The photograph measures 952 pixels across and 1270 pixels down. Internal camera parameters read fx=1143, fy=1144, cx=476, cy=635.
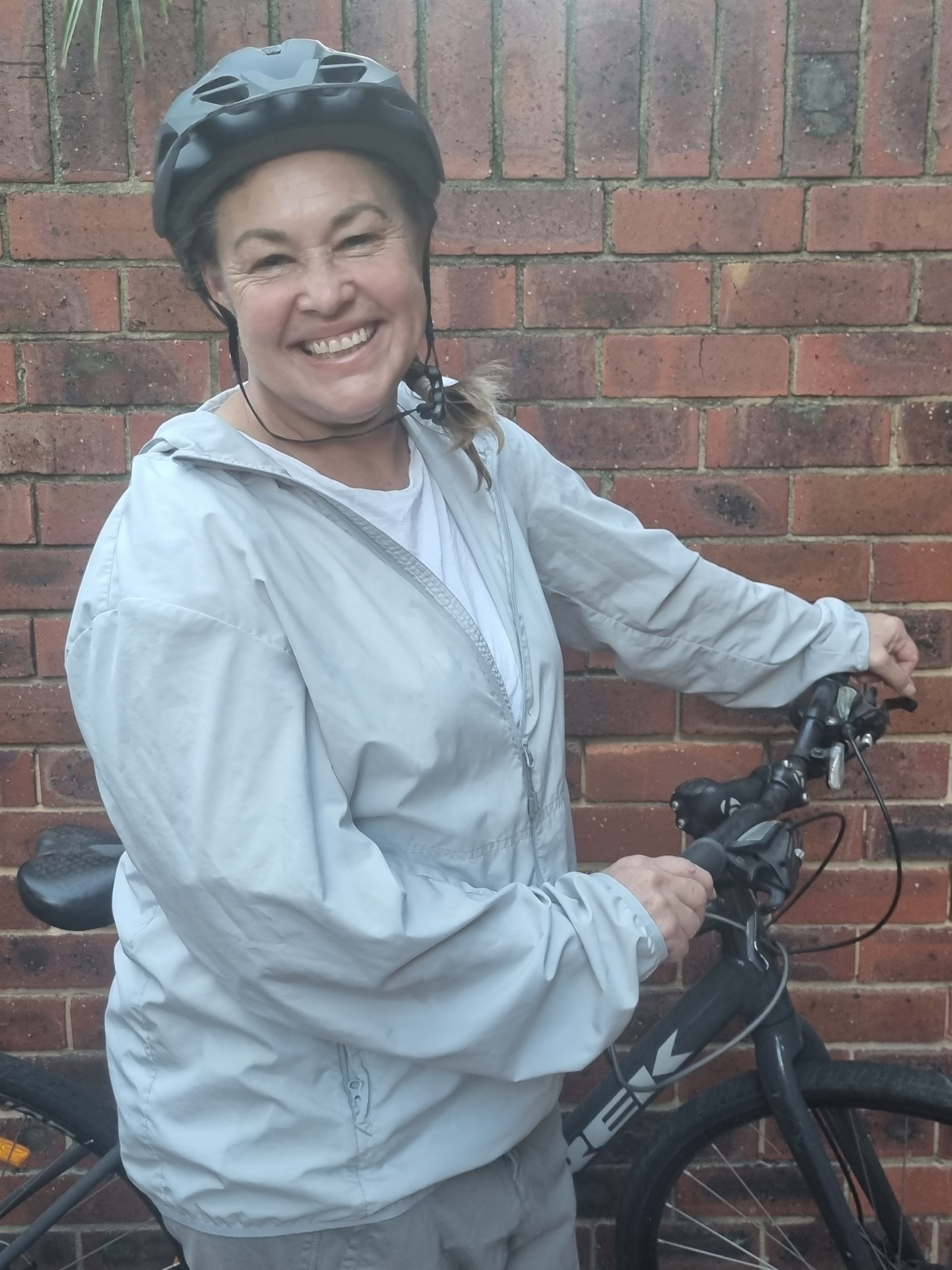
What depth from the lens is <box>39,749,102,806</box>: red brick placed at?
2.08 m

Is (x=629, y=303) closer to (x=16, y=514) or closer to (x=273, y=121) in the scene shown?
(x=273, y=121)

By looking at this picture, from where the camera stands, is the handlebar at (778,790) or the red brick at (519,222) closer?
the handlebar at (778,790)

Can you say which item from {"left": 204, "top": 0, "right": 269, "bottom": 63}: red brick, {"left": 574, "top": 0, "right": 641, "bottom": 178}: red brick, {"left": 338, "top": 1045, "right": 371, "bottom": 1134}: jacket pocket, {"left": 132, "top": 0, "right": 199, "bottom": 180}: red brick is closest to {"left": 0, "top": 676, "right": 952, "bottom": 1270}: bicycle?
{"left": 338, "top": 1045, "right": 371, "bottom": 1134}: jacket pocket

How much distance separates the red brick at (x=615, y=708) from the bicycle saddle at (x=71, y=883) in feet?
2.70

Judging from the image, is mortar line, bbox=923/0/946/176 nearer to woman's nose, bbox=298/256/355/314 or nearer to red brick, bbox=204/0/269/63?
red brick, bbox=204/0/269/63

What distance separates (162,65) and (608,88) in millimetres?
725

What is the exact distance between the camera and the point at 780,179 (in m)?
1.90

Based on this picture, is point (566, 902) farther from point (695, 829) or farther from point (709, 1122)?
point (709, 1122)

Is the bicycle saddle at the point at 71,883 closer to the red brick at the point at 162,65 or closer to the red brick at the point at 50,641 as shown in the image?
the red brick at the point at 50,641

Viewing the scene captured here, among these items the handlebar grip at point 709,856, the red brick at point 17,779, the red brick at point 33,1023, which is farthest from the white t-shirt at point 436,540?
the red brick at point 33,1023

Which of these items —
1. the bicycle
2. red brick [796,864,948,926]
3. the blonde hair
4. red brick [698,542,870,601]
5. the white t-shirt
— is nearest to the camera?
the white t-shirt

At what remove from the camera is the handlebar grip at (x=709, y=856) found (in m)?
1.58

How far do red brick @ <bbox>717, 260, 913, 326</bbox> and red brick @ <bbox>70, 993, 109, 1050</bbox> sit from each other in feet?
5.58

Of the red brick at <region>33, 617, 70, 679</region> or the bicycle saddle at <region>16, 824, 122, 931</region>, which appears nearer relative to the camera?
the bicycle saddle at <region>16, 824, 122, 931</region>
